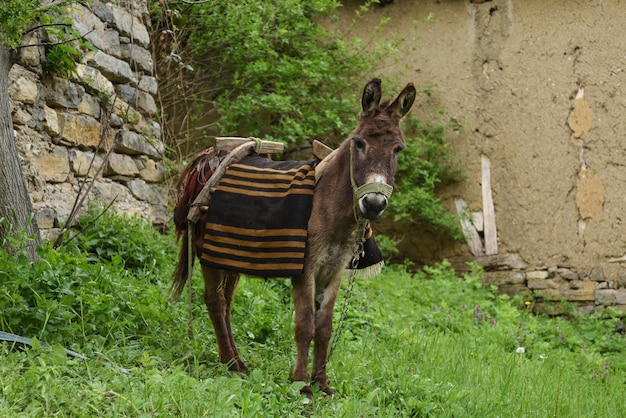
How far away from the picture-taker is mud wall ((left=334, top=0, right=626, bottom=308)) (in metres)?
7.93

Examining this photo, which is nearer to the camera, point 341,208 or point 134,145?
point 341,208

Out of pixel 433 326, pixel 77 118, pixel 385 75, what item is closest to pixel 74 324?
pixel 77 118

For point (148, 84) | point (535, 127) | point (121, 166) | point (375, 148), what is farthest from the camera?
point (535, 127)

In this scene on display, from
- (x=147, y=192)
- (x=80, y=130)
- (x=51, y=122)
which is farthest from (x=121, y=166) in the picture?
(x=51, y=122)

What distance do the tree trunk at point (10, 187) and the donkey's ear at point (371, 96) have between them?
2.10 m

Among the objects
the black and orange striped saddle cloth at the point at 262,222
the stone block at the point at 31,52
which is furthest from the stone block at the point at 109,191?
the black and orange striped saddle cloth at the point at 262,222

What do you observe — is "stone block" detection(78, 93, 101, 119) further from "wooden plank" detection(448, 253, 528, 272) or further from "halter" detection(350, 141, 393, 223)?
"wooden plank" detection(448, 253, 528, 272)

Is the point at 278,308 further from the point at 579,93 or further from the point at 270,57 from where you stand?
the point at 579,93

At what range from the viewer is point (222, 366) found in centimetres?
373

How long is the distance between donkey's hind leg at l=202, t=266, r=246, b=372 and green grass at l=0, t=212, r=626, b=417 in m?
0.10

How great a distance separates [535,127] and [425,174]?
146 cm

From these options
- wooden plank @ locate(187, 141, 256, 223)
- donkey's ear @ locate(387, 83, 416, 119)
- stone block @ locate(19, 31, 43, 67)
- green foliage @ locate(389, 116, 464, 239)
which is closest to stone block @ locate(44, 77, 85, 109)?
stone block @ locate(19, 31, 43, 67)

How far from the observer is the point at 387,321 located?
5625 mm

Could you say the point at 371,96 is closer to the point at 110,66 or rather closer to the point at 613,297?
the point at 110,66
